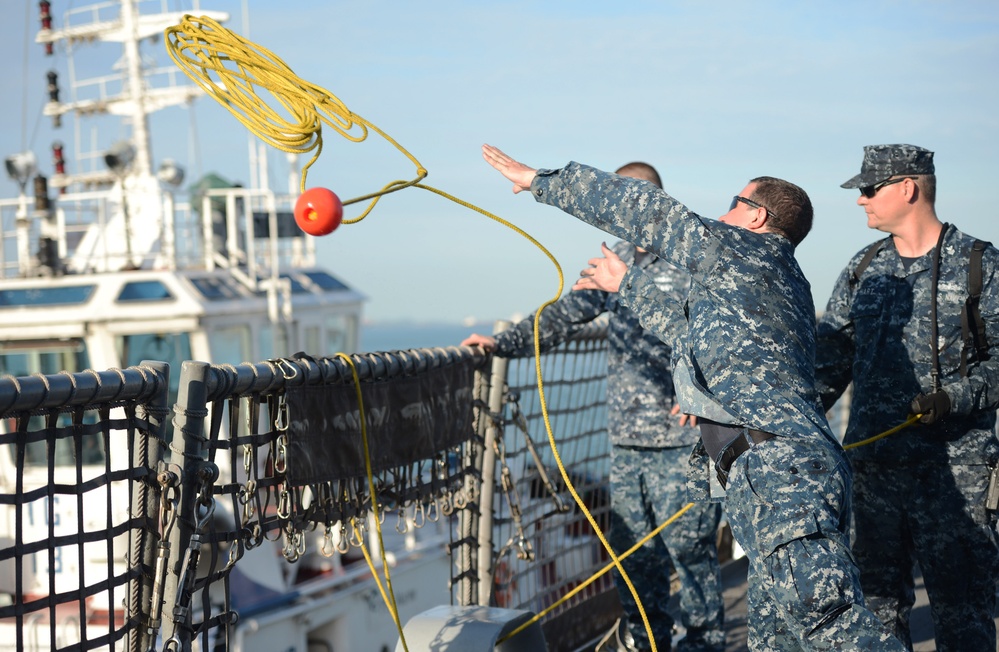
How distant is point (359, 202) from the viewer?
9.89 feet

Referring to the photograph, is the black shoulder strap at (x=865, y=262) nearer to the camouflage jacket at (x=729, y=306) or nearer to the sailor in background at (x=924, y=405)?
the sailor in background at (x=924, y=405)

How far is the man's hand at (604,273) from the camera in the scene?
130 inches

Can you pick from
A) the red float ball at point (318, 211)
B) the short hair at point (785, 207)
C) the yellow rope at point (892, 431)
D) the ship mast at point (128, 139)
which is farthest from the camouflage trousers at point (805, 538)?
the ship mast at point (128, 139)

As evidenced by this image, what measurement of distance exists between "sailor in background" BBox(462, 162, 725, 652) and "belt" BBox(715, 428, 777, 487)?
1205 millimetres

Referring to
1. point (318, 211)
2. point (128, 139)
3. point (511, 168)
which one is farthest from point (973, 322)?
point (128, 139)

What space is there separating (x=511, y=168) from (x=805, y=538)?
4.34 ft

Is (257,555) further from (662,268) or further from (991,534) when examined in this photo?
(991,534)

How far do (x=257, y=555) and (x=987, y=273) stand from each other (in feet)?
28.7

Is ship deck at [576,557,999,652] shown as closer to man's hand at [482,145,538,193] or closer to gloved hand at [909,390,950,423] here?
gloved hand at [909,390,950,423]

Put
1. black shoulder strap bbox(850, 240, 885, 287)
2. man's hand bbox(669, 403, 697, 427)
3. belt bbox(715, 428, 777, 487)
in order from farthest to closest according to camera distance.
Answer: black shoulder strap bbox(850, 240, 885, 287)
man's hand bbox(669, 403, 697, 427)
belt bbox(715, 428, 777, 487)

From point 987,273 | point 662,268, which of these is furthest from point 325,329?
point 987,273

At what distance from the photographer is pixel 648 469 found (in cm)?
398

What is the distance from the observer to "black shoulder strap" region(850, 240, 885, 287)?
364cm

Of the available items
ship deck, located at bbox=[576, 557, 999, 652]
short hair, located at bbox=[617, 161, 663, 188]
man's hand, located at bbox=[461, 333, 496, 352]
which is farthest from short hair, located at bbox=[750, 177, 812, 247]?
ship deck, located at bbox=[576, 557, 999, 652]
